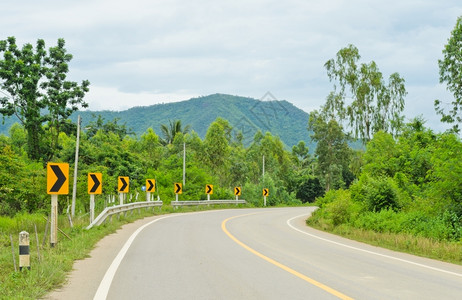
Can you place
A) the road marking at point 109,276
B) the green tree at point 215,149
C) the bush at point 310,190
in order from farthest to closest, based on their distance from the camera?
the bush at point 310,190, the green tree at point 215,149, the road marking at point 109,276

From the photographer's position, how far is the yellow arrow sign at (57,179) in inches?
520

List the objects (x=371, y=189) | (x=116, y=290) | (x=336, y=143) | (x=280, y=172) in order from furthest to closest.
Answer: (x=280, y=172)
(x=336, y=143)
(x=371, y=189)
(x=116, y=290)

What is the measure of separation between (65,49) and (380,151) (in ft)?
122

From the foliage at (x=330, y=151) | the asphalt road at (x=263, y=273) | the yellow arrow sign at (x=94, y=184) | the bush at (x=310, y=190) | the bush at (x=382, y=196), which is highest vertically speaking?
the foliage at (x=330, y=151)

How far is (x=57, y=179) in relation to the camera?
13.3 m

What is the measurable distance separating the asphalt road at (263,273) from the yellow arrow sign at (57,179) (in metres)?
2.13

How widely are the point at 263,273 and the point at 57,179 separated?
6.74 meters

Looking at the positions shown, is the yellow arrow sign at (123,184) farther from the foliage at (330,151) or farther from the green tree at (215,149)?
the green tree at (215,149)

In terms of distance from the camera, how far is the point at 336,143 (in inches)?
2908

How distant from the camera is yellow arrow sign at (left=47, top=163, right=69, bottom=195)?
1320 centimetres

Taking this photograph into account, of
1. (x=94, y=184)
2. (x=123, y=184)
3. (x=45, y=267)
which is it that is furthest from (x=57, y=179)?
(x=123, y=184)

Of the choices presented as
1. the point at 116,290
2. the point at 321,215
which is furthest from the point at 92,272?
the point at 321,215

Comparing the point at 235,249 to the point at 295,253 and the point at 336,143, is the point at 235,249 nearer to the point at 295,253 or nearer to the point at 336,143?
the point at 295,253

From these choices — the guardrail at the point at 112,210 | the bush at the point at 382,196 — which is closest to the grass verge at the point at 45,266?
the guardrail at the point at 112,210
